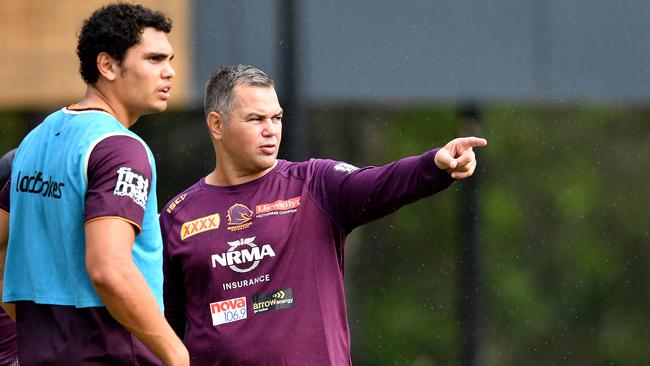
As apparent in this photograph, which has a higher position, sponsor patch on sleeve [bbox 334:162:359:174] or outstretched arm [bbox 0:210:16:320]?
sponsor patch on sleeve [bbox 334:162:359:174]

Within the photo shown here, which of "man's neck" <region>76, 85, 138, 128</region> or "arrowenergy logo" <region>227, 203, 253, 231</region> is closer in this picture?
"man's neck" <region>76, 85, 138, 128</region>

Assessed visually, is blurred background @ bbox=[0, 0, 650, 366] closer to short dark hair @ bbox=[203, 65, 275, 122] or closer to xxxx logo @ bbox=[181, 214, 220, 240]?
short dark hair @ bbox=[203, 65, 275, 122]

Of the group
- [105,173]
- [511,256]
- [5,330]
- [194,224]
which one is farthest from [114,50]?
[511,256]

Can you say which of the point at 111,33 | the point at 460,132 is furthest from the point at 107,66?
the point at 460,132

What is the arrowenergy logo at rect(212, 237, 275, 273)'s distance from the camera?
4.95m

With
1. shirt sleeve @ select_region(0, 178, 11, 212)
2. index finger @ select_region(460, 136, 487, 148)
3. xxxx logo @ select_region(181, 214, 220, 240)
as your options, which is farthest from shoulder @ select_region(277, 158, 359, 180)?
shirt sleeve @ select_region(0, 178, 11, 212)

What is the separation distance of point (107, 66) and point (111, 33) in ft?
0.37

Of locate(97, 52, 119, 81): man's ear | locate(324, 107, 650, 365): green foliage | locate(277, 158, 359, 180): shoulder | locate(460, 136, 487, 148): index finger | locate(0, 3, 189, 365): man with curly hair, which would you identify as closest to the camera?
locate(0, 3, 189, 365): man with curly hair

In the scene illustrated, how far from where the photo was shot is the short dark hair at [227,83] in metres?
5.15

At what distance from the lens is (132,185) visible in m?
3.94

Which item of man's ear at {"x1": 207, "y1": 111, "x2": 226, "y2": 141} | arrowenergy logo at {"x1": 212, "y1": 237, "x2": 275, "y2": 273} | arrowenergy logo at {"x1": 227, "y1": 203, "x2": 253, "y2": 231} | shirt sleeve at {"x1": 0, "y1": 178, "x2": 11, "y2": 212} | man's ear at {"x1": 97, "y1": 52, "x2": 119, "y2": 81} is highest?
man's ear at {"x1": 97, "y1": 52, "x2": 119, "y2": 81}

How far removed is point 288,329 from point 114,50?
52.6 inches

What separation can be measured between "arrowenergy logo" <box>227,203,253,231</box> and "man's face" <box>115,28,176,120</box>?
841 millimetres

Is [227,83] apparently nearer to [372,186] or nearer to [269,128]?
[269,128]
